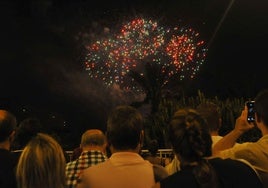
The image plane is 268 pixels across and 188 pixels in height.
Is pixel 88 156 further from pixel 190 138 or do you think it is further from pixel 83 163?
pixel 190 138

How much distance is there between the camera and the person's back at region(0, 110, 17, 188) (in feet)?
11.7

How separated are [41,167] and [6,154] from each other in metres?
0.59

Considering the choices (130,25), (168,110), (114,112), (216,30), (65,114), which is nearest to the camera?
(114,112)

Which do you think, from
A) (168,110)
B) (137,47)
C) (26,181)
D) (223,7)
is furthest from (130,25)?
(26,181)

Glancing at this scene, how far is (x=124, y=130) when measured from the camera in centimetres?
311

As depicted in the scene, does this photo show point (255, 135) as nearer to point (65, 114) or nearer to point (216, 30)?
point (216, 30)

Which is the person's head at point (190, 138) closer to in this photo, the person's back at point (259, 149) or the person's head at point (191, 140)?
the person's head at point (191, 140)

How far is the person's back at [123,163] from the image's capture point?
3051mm

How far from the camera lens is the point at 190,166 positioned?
2787mm

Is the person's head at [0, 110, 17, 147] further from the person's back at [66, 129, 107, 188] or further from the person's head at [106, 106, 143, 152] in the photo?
the person's head at [106, 106, 143, 152]

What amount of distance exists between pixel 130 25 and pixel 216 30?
1084 centimetres

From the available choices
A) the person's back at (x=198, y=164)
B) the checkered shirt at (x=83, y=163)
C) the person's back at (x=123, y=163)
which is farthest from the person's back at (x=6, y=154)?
the person's back at (x=198, y=164)

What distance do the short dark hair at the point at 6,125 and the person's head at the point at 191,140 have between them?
185 centimetres

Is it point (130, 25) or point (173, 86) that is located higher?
point (130, 25)
